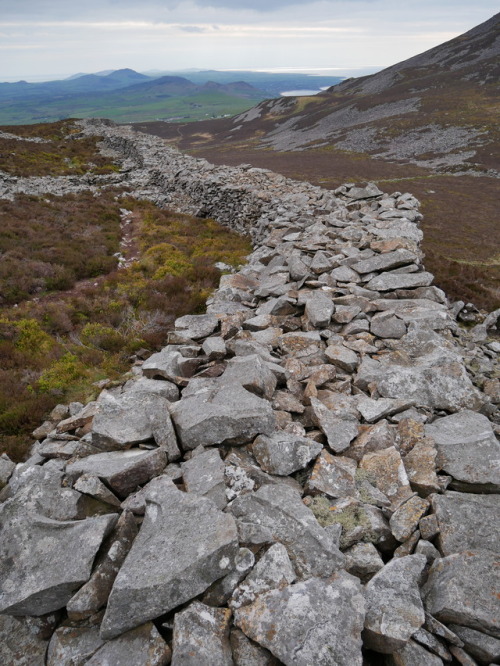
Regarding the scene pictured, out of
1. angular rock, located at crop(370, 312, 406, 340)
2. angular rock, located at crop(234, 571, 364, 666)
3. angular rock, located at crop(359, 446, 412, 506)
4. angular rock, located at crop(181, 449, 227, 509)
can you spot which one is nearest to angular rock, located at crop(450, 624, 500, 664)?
angular rock, located at crop(234, 571, 364, 666)

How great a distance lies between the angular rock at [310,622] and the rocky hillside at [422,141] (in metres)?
15.9

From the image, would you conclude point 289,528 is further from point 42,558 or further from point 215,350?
point 215,350

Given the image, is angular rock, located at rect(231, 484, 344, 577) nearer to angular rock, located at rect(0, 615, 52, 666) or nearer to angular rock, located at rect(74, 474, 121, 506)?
angular rock, located at rect(74, 474, 121, 506)

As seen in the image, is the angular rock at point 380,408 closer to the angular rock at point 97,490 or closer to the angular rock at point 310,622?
the angular rock at point 310,622

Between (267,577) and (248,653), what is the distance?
0.60m

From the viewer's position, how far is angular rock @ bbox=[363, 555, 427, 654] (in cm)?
347

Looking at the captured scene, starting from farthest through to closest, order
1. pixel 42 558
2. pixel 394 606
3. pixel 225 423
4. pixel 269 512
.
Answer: pixel 225 423, pixel 269 512, pixel 42 558, pixel 394 606

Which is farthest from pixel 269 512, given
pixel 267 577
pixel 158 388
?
pixel 158 388

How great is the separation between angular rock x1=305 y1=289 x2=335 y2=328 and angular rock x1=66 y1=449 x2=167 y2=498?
17.6 feet

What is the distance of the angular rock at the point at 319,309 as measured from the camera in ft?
31.3

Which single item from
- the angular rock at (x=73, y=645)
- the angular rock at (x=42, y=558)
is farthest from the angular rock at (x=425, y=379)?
the angular rock at (x=73, y=645)

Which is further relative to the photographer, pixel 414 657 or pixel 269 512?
pixel 269 512

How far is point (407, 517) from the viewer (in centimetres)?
474

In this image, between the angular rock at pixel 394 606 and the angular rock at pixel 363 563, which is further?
the angular rock at pixel 363 563
